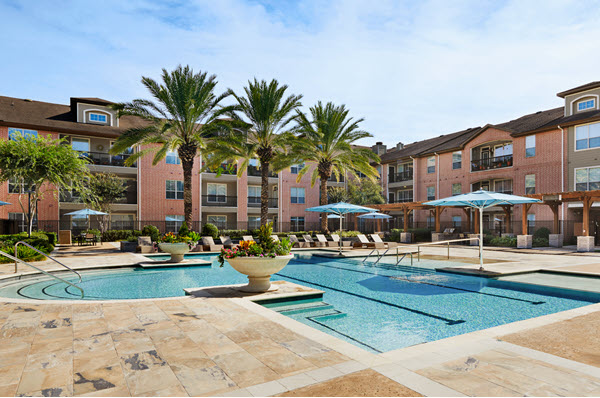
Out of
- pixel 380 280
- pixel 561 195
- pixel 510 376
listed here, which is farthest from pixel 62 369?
pixel 561 195

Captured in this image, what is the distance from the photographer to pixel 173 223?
33812 millimetres

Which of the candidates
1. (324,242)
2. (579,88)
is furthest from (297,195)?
(579,88)

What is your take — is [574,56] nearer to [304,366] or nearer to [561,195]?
[561,195]

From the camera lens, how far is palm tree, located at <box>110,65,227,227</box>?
2277 centimetres

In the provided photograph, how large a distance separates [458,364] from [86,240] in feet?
84.2

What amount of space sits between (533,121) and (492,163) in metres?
4.56

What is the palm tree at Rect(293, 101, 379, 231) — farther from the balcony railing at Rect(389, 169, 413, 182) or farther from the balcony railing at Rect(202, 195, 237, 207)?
the balcony railing at Rect(389, 169, 413, 182)

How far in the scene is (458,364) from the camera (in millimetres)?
4277

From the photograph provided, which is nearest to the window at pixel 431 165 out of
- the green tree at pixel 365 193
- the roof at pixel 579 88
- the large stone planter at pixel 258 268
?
the green tree at pixel 365 193

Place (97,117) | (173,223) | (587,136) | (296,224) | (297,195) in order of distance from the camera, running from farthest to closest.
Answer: (297,195)
(296,224)
(173,223)
(97,117)
(587,136)

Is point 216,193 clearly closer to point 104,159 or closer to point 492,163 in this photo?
point 104,159

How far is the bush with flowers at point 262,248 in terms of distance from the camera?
863cm

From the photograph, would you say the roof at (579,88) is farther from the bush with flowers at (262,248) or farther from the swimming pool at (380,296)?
the bush with flowers at (262,248)

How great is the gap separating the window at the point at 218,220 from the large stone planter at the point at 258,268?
28.4 m
